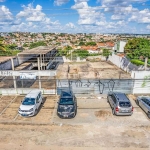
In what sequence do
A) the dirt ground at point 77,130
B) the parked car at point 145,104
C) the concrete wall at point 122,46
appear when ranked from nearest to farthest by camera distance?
the dirt ground at point 77,130, the parked car at point 145,104, the concrete wall at point 122,46

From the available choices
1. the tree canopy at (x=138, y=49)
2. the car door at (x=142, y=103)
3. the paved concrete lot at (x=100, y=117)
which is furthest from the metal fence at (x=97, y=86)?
the tree canopy at (x=138, y=49)

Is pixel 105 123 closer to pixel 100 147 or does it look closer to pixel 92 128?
pixel 92 128

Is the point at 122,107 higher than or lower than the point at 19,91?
higher

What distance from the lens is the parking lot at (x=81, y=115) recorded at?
1366 centimetres

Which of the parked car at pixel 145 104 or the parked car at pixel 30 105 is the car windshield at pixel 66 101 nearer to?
the parked car at pixel 30 105

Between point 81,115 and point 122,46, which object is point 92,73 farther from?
point 122,46

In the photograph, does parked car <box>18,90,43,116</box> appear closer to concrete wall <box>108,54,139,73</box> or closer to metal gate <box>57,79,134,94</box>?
metal gate <box>57,79,134,94</box>

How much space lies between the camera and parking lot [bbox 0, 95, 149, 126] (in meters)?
13.7

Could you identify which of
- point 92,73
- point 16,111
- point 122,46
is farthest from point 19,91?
point 122,46

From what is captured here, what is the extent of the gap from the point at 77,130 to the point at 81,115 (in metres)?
2.38

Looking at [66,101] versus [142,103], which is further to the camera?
[142,103]

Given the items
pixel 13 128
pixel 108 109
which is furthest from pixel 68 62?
pixel 13 128

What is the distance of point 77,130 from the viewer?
1253 cm

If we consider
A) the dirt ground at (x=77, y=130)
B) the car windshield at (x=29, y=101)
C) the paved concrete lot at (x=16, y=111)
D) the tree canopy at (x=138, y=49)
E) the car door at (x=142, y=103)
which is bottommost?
the dirt ground at (x=77, y=130)
